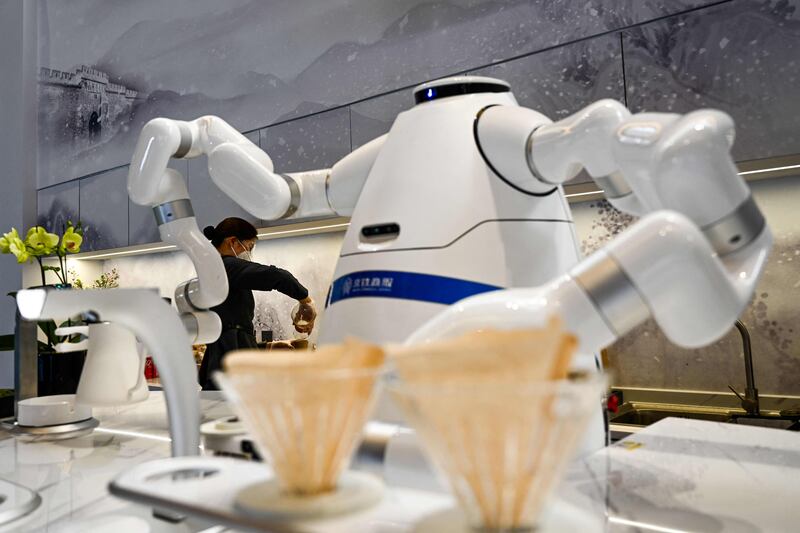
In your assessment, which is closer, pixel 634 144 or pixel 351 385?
pixel 351 385

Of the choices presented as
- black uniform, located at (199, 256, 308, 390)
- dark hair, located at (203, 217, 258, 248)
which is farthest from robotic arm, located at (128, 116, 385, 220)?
dark hair, located at (203, 217, 258, 248)

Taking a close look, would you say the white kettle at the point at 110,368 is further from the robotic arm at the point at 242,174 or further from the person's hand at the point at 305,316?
the person's hand at the point at 305,316

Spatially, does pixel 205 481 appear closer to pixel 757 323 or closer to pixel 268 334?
pixel 757 323

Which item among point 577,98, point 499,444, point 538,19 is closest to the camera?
point 499,444

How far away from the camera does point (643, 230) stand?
438mm

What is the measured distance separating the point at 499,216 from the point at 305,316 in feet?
6.72

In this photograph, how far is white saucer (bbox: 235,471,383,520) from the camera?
11.6 inches

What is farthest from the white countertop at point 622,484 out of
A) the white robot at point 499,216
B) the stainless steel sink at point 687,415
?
the stainless steel sink at point 687,415

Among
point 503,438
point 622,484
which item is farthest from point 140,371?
point 503,438

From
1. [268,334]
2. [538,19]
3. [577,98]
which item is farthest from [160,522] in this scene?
[268,334]

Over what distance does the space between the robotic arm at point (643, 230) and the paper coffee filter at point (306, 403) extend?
0.52ft

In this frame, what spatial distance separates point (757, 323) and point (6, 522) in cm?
210

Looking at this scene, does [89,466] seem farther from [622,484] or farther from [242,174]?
[622,484]

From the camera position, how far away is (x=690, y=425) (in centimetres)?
92
